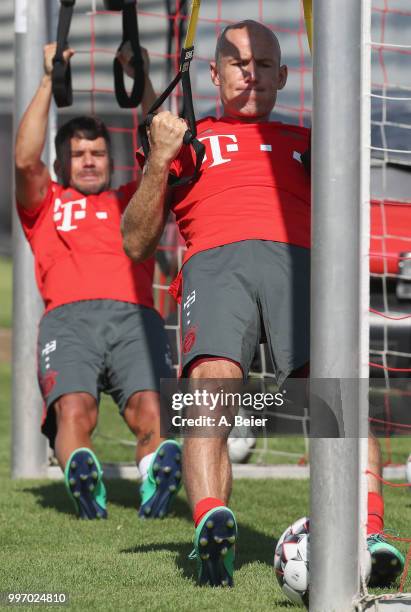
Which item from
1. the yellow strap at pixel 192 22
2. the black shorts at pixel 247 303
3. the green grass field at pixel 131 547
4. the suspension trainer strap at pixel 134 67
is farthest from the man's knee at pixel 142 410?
the yellow strap at pixel 192 22

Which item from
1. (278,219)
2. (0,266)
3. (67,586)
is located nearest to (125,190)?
(278,219)

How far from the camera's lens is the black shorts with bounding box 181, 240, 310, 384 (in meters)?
3.83

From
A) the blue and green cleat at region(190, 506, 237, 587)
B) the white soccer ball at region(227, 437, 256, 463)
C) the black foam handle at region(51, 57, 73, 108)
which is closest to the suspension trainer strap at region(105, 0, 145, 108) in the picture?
the black foam handle at region(51, 57, 73, 108)

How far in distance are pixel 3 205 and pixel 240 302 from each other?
19.6 meters

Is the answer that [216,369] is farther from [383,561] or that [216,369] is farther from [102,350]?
[102,350]

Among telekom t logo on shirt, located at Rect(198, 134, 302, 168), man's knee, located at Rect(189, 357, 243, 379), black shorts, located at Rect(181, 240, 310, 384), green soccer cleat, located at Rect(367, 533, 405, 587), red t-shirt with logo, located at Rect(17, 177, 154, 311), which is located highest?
telekom t logo on shirt, located at Rect(198, 134, 302, 168)

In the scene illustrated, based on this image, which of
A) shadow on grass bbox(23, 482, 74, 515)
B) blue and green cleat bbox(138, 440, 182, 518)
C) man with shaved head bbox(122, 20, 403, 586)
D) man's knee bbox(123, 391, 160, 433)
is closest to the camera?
man with shaved head bbox(122, 20, 403, 586)

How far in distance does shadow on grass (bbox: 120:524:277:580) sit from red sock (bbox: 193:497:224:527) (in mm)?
416

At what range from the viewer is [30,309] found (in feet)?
20.4

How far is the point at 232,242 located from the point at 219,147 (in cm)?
41

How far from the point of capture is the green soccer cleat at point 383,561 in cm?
369

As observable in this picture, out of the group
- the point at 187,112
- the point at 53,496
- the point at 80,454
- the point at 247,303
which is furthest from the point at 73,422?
the point at 187,112

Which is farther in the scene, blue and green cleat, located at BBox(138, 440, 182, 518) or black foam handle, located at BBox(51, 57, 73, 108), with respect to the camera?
black foam handle, located at BBox(51, 57, 73, 108)

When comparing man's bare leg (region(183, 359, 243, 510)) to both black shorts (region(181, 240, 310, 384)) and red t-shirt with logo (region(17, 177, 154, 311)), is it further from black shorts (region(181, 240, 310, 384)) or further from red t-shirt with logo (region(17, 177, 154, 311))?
red t-shirt with logo (region(17, 177, 154, 311))
